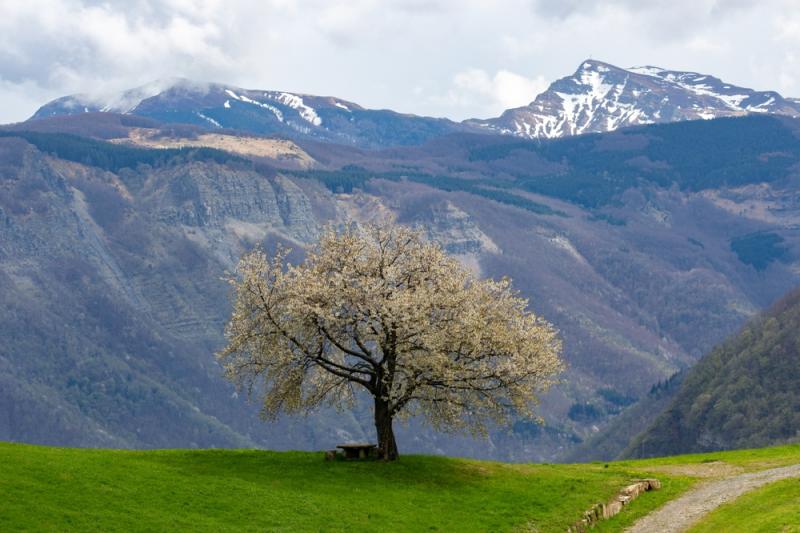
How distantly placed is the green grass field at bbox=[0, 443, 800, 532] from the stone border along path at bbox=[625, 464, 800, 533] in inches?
44.4

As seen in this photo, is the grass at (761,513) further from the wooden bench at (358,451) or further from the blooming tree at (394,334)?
the wooden bench at (358,451)

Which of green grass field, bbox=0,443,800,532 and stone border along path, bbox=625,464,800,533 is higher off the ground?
green grass field, bbox=0,443,800,532

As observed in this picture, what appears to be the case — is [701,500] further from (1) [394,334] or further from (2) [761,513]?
Result: (1) [394,334]

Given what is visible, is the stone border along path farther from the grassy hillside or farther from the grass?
the grassy hillside

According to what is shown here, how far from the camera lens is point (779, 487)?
181ft

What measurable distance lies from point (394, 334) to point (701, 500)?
66.3ft

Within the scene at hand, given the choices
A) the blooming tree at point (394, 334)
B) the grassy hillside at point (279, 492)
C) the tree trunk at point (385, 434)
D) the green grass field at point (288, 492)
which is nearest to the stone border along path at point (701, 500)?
the green grass field at point (288, 492)

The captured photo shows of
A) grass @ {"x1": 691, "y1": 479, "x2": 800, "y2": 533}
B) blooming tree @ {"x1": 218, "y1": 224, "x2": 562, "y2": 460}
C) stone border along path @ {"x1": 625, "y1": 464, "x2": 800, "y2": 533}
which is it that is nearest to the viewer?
grass @ {"x1": 691, "y1": 479, "x2": 800, "y2": 533}

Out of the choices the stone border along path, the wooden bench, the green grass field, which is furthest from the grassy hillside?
the wooden bench

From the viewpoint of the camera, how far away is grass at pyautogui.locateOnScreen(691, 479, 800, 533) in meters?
45.8

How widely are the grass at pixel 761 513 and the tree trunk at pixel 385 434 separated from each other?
20657 millimetres

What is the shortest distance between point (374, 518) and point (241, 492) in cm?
713

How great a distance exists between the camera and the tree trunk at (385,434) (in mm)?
64188

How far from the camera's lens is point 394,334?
205 ft
